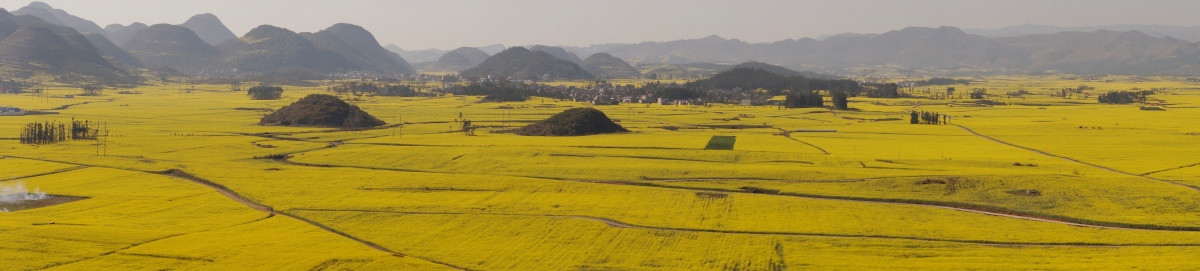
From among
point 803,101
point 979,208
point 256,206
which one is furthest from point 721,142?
point 803,101

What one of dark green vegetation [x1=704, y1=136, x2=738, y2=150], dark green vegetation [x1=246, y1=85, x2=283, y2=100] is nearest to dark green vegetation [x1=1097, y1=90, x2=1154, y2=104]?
dark green vegetation [x1=704, y1=136, x2=738, y2=150]

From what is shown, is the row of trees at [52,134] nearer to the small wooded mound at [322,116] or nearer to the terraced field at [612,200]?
the terraced field at [612,200]

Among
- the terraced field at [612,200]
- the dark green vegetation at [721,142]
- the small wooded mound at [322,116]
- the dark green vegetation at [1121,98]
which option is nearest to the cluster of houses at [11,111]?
the terraced field at [612,200]

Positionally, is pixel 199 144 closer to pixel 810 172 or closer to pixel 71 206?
pixel 71 206

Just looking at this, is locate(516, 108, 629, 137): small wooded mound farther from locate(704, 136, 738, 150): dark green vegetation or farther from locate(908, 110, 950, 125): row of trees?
locate(908, 110, 950, 125): row of trees

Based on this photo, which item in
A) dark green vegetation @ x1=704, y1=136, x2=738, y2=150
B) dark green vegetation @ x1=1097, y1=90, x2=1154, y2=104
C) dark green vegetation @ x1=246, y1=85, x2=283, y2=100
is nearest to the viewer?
dark green vegetation @ x1=704, y1=136, x2=738, y2=150

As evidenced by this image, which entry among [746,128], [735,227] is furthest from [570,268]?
[746,128]

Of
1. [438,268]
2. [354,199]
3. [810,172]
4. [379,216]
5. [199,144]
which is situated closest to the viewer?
[438,268]
